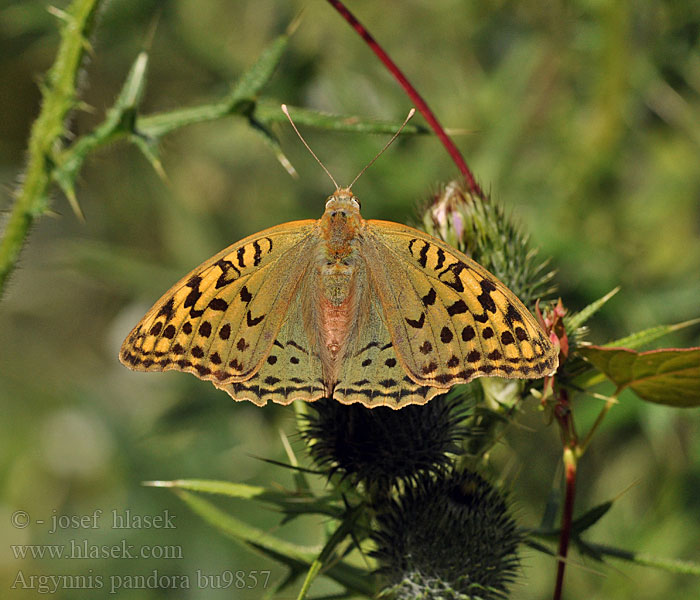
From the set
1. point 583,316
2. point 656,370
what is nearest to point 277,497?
point 583,316

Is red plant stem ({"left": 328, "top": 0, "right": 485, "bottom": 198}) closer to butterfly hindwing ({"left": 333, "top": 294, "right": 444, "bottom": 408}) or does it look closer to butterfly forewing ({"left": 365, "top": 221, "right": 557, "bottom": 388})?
butterfly forewing ({"left": 365, "top": 221, "right": 557, "bottom": 388})

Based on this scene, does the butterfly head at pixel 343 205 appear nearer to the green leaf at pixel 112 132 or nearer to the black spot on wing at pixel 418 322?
the black spot on wing at pixel 418 322

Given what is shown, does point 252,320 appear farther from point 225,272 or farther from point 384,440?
point 384,440

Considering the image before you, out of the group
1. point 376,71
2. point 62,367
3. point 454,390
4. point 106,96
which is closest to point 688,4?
point 376,71

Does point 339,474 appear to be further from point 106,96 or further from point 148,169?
point 106,96

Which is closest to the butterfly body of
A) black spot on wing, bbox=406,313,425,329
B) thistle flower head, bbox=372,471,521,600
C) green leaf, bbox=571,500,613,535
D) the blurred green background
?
black spot on wing, bbox=406,313,425,329

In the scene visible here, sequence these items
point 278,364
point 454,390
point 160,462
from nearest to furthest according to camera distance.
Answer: point 278,364 → point 454,390 → point 160,462

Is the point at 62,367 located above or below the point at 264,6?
below
